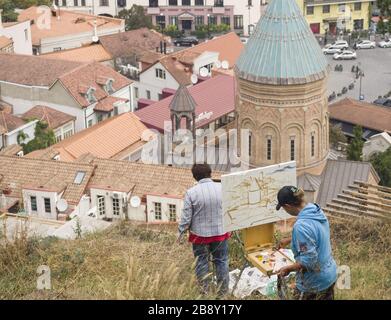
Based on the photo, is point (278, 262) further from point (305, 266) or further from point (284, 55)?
point (284, 55)

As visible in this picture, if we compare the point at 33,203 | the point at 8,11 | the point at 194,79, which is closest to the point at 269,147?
the point at 33,203

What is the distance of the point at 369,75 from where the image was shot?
67.6 meters

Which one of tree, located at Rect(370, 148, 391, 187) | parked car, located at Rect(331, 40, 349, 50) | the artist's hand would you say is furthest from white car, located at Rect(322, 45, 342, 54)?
the artist's hand

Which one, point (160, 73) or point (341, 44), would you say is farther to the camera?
point (341, 44)

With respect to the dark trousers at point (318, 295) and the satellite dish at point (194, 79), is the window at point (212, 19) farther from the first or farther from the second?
the dark trousers at point (318, 295)

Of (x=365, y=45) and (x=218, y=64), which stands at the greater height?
(x=218, y=64)

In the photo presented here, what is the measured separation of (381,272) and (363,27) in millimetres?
70599

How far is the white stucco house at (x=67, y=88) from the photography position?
46844 mm

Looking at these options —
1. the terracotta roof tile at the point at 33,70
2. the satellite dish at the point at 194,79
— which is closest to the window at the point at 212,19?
the satellite dish at the point at 194,79

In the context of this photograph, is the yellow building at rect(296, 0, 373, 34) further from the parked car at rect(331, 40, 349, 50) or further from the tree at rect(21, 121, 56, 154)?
the tree at rect(21, 121, 56, 154)

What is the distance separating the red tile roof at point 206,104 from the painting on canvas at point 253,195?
1248 inches

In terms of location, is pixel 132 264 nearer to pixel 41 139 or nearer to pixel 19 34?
pixel 41 139

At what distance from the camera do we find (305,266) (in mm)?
10219

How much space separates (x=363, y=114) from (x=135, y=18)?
96.3 ft
